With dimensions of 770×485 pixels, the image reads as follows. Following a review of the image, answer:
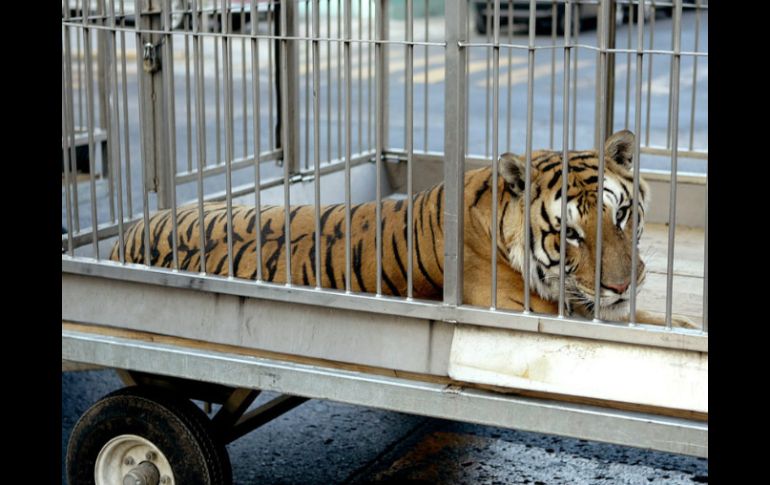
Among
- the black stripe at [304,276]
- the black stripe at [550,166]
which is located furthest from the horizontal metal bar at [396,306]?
the black stripe at [550,166]

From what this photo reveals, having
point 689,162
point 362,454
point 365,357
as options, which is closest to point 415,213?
point 365,357

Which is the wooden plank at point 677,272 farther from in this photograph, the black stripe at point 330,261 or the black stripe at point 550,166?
the black stripe at point 330,261

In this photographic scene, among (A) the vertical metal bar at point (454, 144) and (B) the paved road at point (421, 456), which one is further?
(B) the paved road at point (421, 456)

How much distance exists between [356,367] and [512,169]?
0.75 metres

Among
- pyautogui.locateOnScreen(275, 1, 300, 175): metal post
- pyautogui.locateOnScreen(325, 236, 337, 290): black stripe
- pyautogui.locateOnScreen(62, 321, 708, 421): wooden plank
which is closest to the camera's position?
pyautogui.locateOnScreen(62, 321, 708, 421): wooden plank

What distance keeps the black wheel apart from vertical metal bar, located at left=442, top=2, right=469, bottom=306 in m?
1.00

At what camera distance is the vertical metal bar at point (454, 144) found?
117 inches

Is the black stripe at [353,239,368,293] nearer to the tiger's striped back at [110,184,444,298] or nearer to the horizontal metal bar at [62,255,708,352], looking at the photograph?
the tiger's striped back at [110,184,444,298]

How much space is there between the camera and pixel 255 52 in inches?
141

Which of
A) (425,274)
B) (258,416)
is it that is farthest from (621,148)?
(258,416)

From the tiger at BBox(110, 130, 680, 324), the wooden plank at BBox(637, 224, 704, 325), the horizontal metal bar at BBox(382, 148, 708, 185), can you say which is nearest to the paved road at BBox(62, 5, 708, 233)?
the horizontal metal bar at BBox(382, 148, 708, 185)

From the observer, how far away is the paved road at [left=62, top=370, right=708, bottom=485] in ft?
15.6

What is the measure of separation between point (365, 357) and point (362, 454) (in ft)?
5.94
